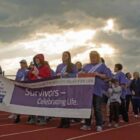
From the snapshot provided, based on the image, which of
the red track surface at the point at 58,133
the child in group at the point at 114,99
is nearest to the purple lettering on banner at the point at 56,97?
the red track surface at the point at 58,133

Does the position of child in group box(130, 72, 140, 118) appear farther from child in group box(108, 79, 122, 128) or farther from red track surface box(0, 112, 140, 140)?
red track surface box(0, 112, 140, 140)

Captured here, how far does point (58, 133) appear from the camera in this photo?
1335cm

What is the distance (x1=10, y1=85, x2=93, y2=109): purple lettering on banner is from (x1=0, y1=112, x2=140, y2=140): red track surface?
0.66 meters

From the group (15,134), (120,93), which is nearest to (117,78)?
(120,93)

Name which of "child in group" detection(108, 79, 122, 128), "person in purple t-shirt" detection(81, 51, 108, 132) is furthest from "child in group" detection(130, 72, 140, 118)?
"person in purple t-shirt" detection(81, 51, 108, 132)

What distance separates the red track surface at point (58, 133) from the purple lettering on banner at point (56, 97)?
2.15ft

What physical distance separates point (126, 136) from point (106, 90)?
3317 millimetres

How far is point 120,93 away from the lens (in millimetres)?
16516

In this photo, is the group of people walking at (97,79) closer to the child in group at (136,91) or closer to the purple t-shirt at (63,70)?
the purple t-shirt at (63,70)

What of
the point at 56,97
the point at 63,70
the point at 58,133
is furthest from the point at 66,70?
the point at 58,133

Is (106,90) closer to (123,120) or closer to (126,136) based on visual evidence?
(123,120)

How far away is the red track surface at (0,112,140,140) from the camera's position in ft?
41.0

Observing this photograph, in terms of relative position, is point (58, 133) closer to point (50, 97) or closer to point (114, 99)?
point (50, 97)

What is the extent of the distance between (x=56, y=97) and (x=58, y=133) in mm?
2018
